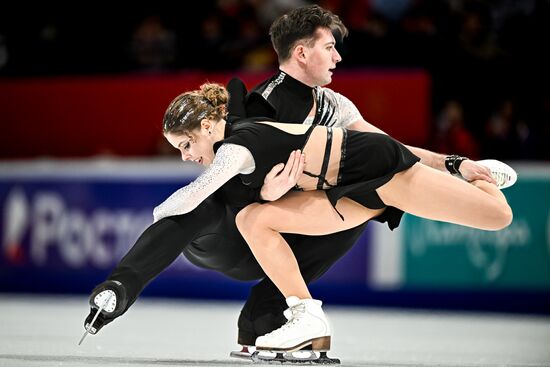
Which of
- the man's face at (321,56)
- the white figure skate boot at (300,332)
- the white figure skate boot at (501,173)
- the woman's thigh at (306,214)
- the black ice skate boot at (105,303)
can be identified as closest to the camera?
the black ice skate boot at (105,303)

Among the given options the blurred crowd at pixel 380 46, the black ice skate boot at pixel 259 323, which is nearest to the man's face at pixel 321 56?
the black ice skate boot at pixel 259 323

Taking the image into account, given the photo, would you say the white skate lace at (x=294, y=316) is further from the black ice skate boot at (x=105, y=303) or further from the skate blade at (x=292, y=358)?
the black ice skate boot at (x=105, y=303)

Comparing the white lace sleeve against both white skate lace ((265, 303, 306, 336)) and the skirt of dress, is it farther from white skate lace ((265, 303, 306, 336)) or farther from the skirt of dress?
white skate lace ((265, 303, 306, 336))

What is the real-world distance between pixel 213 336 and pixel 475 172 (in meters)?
1.73

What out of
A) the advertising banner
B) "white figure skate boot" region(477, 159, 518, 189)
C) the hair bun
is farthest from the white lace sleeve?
the advertising banner

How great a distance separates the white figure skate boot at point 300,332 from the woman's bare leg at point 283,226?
0.17 ft

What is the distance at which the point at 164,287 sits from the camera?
768 centimetres

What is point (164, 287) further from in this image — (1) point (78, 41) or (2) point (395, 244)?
(1) point (78, 41)

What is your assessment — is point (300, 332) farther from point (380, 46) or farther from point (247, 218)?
point (380, 46)

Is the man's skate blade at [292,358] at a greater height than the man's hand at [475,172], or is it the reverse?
the man's hand at [475,172]

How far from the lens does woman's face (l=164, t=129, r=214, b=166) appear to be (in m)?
3.62

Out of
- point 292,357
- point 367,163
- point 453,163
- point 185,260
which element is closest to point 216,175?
point 367,163

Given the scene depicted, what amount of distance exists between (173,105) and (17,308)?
357 centimetres

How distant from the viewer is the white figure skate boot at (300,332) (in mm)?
3496
